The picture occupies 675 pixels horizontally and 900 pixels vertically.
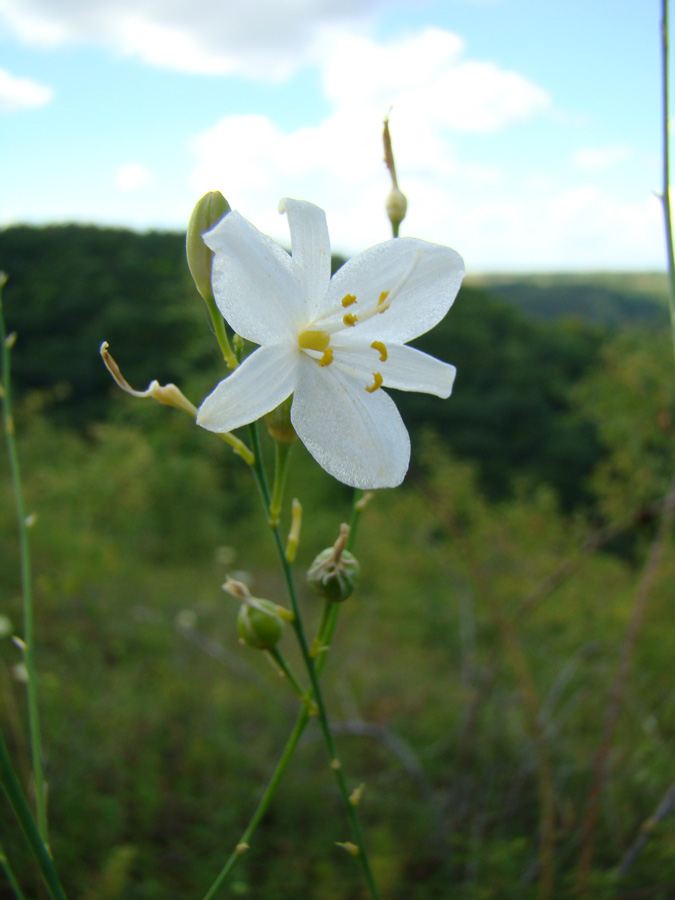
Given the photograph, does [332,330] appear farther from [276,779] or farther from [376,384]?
[276,779]

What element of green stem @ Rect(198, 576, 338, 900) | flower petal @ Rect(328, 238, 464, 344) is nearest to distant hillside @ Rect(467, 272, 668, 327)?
flower petal @ Rect(328, 238, 464, 344)

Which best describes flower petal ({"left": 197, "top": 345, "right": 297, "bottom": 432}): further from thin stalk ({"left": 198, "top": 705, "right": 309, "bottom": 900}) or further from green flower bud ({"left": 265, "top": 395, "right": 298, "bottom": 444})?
thin stalk ({"left": 198, "top": 705, "right": 309, "bottom": 900})

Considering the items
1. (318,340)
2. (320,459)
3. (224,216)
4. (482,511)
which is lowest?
(482,511)

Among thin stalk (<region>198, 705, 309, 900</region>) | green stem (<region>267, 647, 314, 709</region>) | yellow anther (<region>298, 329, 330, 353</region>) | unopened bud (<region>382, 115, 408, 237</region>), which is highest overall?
unopened bud (<region>382, 115, 408, 237</region>)

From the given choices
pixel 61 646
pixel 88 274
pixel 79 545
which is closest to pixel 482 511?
pixel 79 545

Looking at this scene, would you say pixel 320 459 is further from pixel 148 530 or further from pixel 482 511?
pixel 482 511

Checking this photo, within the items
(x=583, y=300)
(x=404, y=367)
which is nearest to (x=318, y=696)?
(x=404, y=367)

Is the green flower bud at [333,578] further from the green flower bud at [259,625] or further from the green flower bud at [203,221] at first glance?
the green flower bud at [203,221]
